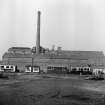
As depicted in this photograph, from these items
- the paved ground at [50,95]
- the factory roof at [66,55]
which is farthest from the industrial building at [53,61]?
the paved ground at [50,95]

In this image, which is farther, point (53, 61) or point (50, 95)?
point (53, 61)

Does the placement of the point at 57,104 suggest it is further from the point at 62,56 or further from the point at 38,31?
the point at 38,31

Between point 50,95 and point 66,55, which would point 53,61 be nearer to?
point 66,55

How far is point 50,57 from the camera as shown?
43000 millimetres

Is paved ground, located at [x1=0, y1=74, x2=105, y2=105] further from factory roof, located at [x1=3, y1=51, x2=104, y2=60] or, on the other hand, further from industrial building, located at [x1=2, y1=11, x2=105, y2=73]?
factory roof, located at [x1=3, y1=51, x2=104, y2=60]

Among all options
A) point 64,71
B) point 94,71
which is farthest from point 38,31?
point 94,71

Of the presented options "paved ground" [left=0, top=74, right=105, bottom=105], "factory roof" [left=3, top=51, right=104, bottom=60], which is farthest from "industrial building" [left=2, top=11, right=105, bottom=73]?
"paved ground" [left=0, top=74, right=105, bottom=105]

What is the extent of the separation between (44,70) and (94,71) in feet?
34.7

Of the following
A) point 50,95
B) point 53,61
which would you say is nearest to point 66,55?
point 53,61

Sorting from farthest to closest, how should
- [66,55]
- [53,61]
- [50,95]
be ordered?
1. [66,55]
2. [53,61]
3. [50,95]

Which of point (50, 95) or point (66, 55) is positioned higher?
point (66, 55)

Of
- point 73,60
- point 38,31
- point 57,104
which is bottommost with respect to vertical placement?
point 57,104

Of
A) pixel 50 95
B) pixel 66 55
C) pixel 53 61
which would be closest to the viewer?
pixel 50 95

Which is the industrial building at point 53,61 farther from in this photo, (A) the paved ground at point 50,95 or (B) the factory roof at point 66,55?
(A) the paved ground at point 50,95
